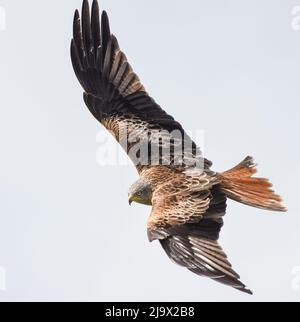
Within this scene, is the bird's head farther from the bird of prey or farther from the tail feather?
the tail feather

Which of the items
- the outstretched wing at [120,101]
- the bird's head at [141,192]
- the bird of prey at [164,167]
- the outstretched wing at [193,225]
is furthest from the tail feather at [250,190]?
the bird's head at [141,192]

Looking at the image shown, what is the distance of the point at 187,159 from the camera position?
13.1 meters

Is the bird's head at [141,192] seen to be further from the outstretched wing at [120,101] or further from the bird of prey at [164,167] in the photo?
the outstretched wing at [120,101]

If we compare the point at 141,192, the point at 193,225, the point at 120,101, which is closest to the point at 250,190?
the point at 193,225

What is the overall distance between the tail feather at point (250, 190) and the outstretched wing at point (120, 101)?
71 centimetres

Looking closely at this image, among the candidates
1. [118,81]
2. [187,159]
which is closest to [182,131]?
[187,159]

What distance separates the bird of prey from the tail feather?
1cm

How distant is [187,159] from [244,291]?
3401mm

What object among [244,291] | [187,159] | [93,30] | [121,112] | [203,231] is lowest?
[244,291]

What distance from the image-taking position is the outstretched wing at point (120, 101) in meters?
13.5

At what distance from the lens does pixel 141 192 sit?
13.0m

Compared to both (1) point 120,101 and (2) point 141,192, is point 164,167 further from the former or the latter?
(1) point 120,101

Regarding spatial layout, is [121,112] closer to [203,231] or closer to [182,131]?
[182,131]

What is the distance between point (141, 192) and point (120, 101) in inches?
74.7
